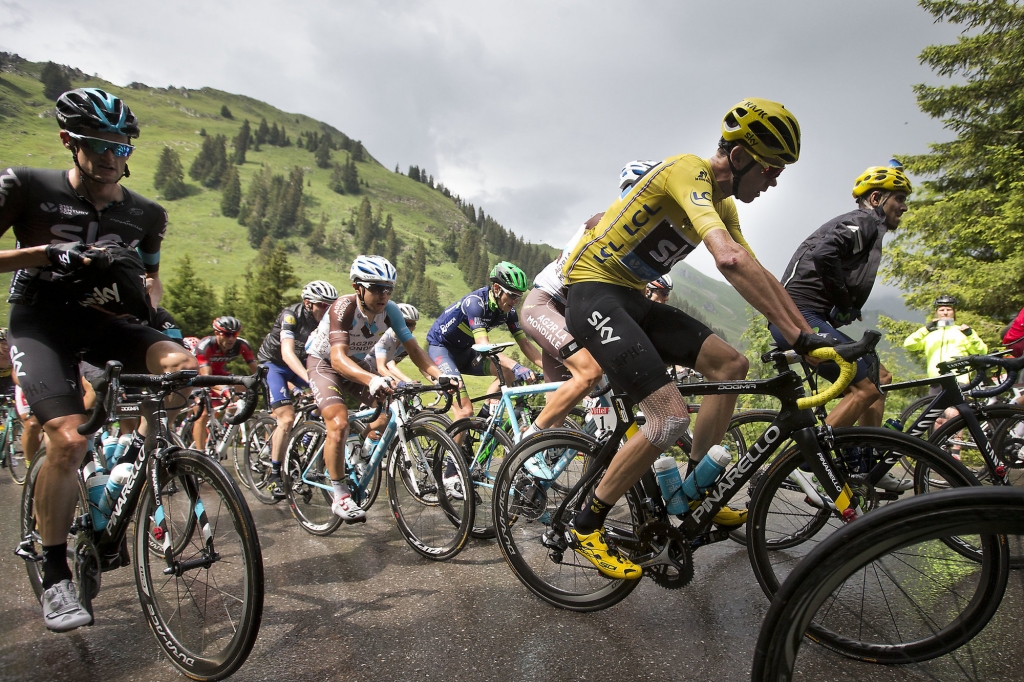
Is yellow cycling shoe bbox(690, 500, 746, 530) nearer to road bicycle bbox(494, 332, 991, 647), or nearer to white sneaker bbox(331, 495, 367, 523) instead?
road bicycle bbox(494, 332, 991, 647)

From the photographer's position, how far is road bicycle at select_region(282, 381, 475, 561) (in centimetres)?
430

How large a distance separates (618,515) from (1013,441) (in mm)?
2979

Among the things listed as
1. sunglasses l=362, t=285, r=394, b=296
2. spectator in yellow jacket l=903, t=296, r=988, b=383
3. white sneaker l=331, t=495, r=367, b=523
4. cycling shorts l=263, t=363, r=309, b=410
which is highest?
spectator in yellow jacket l=903, t=296, r=988, b=383

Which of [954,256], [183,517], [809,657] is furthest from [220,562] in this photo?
[954,256]

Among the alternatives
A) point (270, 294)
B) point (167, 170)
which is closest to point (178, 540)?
point (270, 294)

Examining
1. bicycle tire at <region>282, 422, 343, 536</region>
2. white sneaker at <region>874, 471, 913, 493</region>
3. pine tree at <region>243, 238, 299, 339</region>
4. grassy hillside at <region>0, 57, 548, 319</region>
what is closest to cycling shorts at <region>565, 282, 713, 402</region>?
white sneaker at <region>874, 471, 913, 493</region>

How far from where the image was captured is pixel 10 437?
365 inches

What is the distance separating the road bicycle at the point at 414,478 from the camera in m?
4.30

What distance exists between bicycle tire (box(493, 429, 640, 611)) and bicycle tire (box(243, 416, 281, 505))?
11.4 ft

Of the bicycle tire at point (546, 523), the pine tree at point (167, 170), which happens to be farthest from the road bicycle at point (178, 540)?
the pine tree at point (167, 170)

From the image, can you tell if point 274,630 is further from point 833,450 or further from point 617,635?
point 833,450

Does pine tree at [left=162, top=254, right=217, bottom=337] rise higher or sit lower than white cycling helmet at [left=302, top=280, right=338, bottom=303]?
lower

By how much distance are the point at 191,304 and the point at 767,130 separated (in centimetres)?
6034

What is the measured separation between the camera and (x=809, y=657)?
8.27 feet
